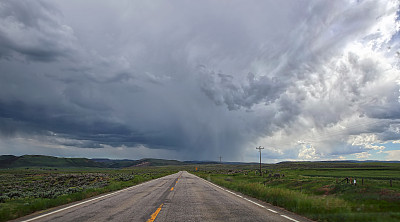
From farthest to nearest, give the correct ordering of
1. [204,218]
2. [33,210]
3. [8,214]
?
1. [33,210]
2. [8,214]
3. [204,218]

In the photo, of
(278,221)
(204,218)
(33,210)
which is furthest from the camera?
(33,210)

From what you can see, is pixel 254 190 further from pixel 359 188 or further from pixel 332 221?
pixel 359 188

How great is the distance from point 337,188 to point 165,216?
25.5 m

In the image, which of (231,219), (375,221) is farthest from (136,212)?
(375,221)

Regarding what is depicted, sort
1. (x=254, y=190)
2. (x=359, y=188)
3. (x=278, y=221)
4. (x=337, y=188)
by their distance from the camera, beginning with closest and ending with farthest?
(x=278, y=221), (x=254, y=190), (x=359, y=188), (x=337, y=188)

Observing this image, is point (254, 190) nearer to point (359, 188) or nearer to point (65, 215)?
point (65, 215)

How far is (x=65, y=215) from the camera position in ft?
32.6

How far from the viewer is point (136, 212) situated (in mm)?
10305

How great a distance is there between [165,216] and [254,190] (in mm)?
9900

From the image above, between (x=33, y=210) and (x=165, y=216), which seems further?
(x=33, y=210)

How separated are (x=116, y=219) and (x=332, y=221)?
23.5 ft

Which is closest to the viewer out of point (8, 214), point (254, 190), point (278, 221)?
point (278, 221)

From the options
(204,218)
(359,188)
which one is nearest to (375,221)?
(204,218)

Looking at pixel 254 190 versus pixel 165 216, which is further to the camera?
pixel 254 190
